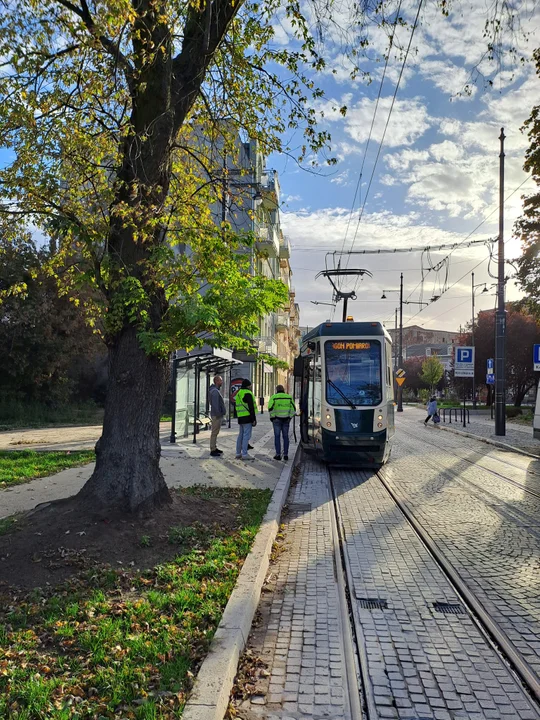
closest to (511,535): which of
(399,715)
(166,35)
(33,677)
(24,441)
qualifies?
(399,715)

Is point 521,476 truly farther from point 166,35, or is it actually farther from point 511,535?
point 166,35

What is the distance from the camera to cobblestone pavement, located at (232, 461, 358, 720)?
127 inches

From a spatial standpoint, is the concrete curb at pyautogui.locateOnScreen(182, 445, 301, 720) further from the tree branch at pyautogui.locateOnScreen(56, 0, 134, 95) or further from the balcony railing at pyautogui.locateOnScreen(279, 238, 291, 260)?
the balcony railing at pyautogui.locateOnScreen(279, 238, 291, 260)

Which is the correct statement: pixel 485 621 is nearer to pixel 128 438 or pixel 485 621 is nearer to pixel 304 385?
pixel 128 438

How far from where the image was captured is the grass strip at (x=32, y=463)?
33.5ft

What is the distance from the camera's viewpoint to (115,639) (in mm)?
3742

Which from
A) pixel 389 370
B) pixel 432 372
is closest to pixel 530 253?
pixel 389 370

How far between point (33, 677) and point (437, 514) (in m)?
6.28

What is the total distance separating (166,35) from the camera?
19.8 feet

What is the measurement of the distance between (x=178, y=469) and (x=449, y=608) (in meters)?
7.61

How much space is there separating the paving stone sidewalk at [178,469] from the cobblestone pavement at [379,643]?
3.71 metres

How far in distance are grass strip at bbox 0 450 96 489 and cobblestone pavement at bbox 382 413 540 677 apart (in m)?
6.75

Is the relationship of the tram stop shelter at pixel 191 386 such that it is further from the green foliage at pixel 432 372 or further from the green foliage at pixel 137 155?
the green foliage at pixel 432 372

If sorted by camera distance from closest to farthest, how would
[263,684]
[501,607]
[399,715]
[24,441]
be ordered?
1. [399,715]
2. [263,684]
3. [501,607]
4. [24,441]
